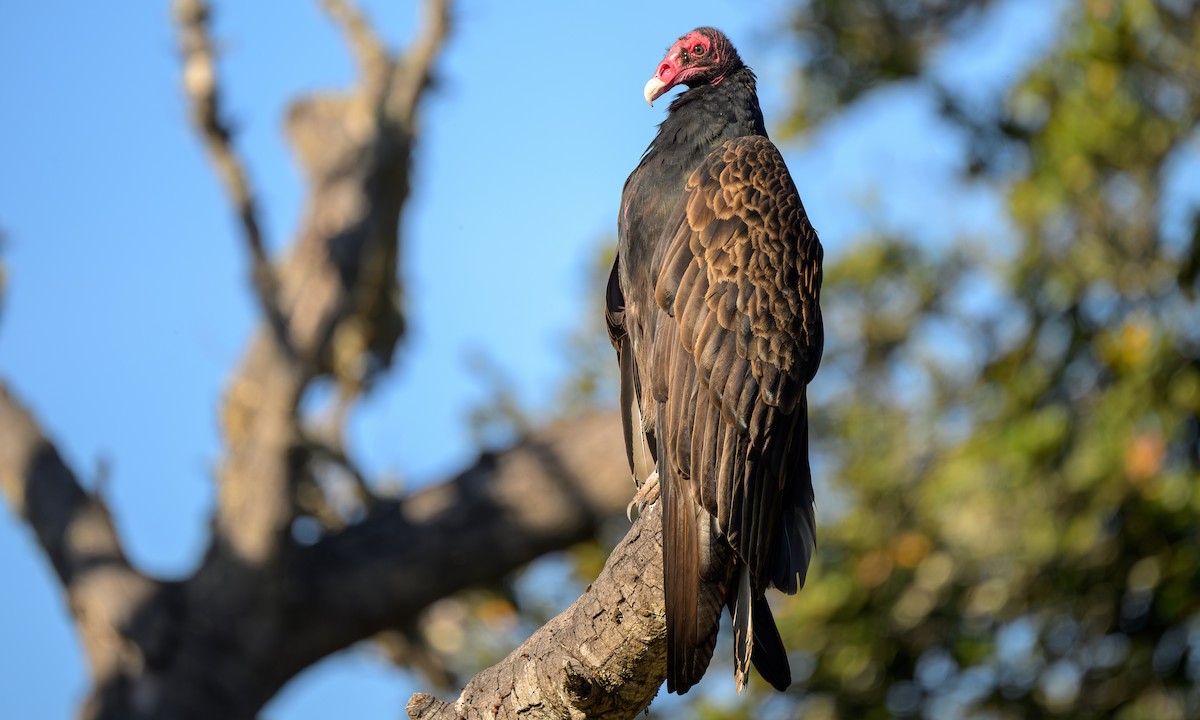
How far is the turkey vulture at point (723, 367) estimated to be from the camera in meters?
2.73

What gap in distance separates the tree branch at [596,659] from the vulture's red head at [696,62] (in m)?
1.42

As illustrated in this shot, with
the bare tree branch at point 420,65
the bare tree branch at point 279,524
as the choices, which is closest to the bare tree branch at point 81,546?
the bare tree branch at point 279,524

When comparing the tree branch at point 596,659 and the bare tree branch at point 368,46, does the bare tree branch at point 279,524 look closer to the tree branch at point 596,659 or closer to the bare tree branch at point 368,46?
the bare tree branch at point 368,46

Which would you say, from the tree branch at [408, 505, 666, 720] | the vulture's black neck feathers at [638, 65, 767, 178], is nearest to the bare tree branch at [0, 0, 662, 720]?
the vulture's black neck feathers at [638, 65, 767, 178]

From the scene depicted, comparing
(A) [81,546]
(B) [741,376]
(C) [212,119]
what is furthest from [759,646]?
(A) [81,546]

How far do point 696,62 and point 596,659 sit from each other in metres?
1.76

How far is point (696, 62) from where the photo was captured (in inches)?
141

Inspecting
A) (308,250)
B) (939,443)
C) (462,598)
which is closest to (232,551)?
(462,598)

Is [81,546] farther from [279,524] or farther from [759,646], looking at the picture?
[759,646]

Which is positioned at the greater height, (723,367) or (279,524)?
(723,367)

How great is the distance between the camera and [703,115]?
337 cm

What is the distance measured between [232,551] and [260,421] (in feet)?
2.36

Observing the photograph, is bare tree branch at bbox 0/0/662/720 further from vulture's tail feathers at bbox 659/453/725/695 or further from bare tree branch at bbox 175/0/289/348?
vulture's tail feathers at bbox 659/453/725/695

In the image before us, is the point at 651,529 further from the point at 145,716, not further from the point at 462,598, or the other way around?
the point at 462,598
